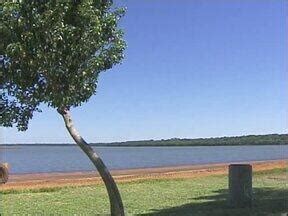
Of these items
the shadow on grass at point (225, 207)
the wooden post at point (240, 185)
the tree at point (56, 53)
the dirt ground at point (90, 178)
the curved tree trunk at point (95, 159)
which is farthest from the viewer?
the dirt ground at point (90, 178)

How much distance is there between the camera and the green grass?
12.3 metres

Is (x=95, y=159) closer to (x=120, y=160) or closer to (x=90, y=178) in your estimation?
(x=90, y=178)

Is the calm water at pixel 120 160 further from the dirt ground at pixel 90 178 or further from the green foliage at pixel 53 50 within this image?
the green foliage at pixel 53 50

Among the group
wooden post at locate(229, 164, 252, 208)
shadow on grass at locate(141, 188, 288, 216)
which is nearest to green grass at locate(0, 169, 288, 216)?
shadow on grass at locate(141, 188, 288, 216)

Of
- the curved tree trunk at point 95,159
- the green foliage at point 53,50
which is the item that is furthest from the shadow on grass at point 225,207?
the green foliage at point 53,50

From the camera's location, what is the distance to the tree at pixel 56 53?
8047 mm

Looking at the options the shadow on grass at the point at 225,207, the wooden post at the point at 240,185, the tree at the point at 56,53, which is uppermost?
the tree at the point at 56,53

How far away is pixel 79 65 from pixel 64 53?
0.47m

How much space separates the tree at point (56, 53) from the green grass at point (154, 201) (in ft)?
11.0

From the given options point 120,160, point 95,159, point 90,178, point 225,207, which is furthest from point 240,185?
point 120,160

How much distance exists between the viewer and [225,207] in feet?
41.2

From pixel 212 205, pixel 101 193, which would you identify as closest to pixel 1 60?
pixel 212 205

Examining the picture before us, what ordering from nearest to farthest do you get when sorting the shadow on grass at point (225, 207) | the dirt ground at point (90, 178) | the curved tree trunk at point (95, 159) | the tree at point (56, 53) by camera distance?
A: the tree at point (56, 53) → the curved tree trunk at point (95, 159) → the shadow on grass at point (225, 207) → the dirt ground at point (90, 178)

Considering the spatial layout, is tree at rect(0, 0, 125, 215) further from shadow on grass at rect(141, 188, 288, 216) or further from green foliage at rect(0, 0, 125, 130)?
shadow on grass at rect(141, 188, 288, 216)
